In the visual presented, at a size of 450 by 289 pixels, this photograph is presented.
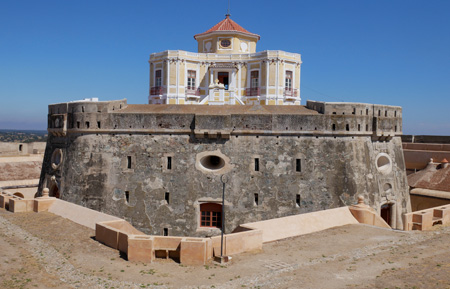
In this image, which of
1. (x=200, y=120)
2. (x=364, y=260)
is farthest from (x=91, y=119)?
(x=364, y=260)

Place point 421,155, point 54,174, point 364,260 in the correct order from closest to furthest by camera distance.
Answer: point 364,260 → point 54,174 → point 421,155

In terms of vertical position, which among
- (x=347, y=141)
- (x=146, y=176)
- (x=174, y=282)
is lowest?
(x=174, y=282)

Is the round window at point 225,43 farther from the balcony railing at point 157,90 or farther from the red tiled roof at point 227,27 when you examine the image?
the balcony railing at point 157,90

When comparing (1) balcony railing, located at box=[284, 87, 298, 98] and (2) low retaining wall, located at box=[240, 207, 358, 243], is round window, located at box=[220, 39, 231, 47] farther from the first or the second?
(2) low retaining wall, located at box=[240, 207, 358, 243]

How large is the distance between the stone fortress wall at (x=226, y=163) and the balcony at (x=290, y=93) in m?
7.90

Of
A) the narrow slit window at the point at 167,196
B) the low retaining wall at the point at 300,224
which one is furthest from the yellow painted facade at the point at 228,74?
the low retaining wall at the point at 300,224

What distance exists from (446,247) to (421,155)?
21.0m

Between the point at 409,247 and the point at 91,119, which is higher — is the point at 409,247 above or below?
below

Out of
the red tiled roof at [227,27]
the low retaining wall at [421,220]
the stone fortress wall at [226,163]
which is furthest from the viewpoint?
the red tiled roof at [227,27]

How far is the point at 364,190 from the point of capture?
22766 millimetres

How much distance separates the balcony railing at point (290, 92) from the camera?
3185 centimetres

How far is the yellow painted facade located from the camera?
1242 inches

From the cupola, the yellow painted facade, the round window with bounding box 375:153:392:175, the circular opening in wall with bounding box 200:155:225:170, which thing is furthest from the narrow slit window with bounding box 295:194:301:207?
the cupola

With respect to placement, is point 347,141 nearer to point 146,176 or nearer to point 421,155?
point 146,176
